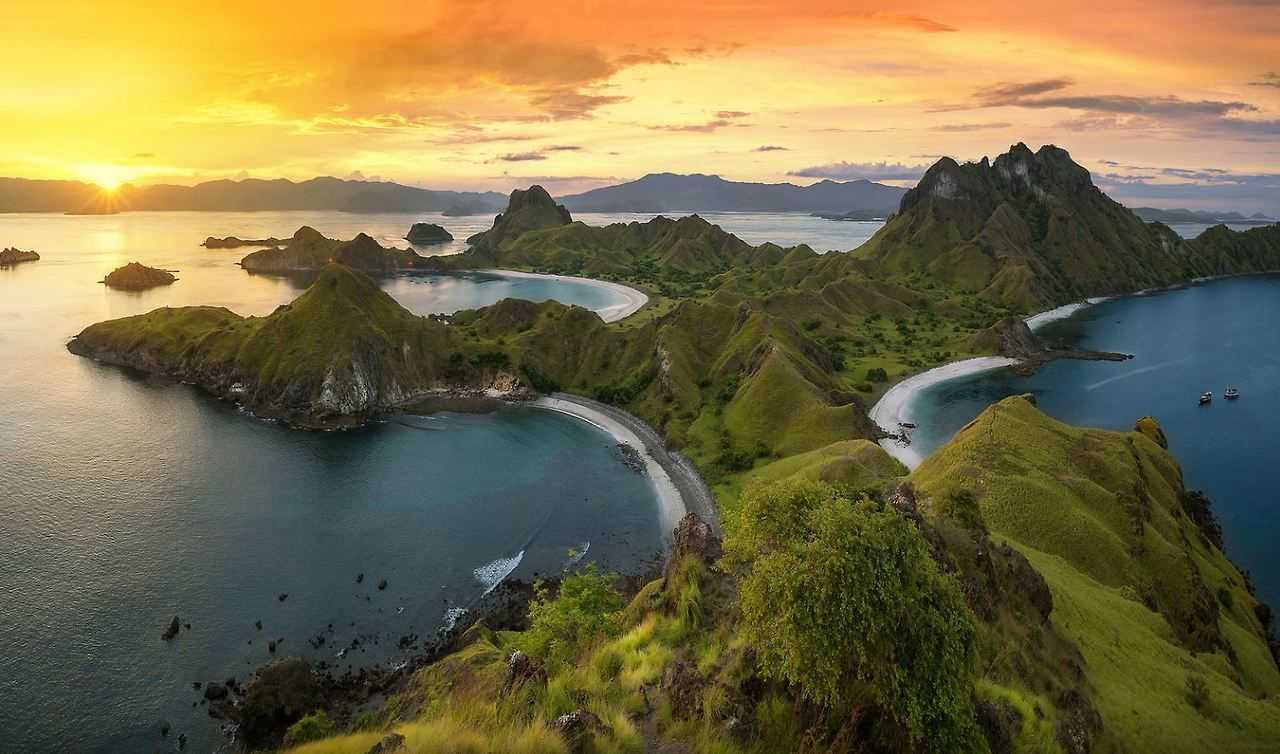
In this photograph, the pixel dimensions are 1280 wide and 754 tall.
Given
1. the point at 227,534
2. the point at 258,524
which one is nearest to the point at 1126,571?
the point at 258,524

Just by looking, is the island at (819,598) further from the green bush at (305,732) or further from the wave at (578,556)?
the wave at (578,556)

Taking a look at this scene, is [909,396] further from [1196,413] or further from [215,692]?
[215,692]

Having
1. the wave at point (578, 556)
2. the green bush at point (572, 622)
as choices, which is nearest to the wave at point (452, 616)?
the wave at point (578, 556)

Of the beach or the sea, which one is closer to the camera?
the sea

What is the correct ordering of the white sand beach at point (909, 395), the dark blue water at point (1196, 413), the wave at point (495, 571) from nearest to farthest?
the wave at point (495, 571), the dark blue water at point (1196, 413), the white sand beach at point (909, 395)

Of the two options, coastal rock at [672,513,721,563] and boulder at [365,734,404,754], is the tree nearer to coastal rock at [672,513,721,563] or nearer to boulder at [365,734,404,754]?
boulder at [365,734,404,754]

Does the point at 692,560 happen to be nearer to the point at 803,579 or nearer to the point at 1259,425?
the point at 803,579

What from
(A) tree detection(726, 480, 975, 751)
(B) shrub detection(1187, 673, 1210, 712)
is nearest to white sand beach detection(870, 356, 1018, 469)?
(B) shrub detection(1187, 673, 1210, 712)
